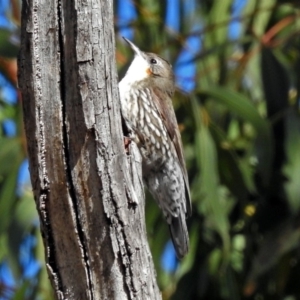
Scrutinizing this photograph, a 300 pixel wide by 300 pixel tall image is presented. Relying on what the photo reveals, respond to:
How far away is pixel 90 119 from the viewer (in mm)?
2926

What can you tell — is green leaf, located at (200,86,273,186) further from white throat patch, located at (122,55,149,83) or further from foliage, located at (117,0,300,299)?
white throat patch, located at (122,55,149,83)

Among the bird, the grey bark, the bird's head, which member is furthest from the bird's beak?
the grey bark

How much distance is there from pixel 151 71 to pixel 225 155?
2.22 ft

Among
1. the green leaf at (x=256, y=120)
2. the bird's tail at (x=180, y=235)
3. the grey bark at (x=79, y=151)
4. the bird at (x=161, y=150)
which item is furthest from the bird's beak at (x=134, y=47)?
the grey bark at (x=79, y=151)

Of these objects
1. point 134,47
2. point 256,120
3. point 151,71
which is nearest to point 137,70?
point 151,71

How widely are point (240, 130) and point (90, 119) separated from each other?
3.36 m

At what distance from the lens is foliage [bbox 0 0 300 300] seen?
548 centimetres

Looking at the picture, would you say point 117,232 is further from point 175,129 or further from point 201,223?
point 201,223

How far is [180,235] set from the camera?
4727mm

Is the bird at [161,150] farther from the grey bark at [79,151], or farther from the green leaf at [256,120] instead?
the grey bark at [79,151]

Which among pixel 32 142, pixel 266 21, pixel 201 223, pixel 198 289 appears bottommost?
pixel 32 142

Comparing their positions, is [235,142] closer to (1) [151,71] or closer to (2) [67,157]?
(1) [151,71]

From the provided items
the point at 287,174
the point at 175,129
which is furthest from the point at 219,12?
the point at 175,129

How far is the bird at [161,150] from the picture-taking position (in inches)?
187
